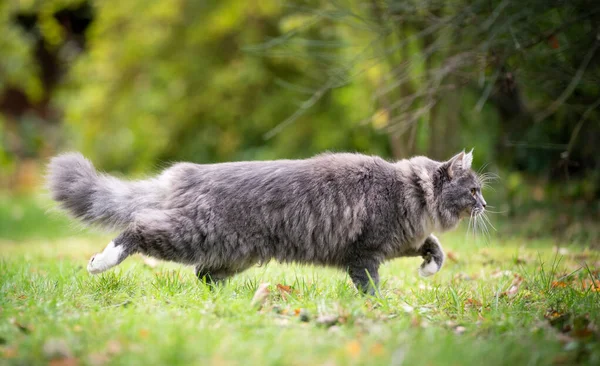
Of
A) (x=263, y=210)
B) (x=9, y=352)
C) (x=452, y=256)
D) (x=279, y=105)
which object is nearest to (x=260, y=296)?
(x=263, y=210)

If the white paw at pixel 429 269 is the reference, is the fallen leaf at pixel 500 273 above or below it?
below

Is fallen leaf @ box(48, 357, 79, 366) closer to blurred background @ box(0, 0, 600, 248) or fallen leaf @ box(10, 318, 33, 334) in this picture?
fallen leaf @ box(10, 318, 33, 334)

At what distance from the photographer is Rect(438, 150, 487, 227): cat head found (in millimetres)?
4938

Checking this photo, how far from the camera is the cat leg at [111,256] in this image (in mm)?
4316

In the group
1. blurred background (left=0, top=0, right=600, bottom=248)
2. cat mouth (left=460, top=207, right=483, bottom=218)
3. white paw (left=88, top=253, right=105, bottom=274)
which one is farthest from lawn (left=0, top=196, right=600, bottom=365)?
blurred background (left=0, top=0, right=600, bottom=248)

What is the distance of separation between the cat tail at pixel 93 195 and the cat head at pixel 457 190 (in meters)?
2.24

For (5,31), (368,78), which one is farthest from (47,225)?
(368,78)

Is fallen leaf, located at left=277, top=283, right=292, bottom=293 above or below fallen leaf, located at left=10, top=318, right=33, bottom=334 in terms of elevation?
below

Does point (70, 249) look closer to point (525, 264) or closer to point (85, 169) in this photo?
point (85, 169)

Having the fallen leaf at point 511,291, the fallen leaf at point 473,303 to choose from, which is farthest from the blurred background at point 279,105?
the fallen leaf at point 473,303

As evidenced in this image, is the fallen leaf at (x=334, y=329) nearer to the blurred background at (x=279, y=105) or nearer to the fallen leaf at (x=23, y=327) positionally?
the fallen leaf at (x=23, y=327)

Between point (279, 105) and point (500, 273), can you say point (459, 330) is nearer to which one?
point (500, 273)

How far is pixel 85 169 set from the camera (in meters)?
4.79

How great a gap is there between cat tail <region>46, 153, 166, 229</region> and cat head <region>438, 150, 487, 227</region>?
2.24 metres
